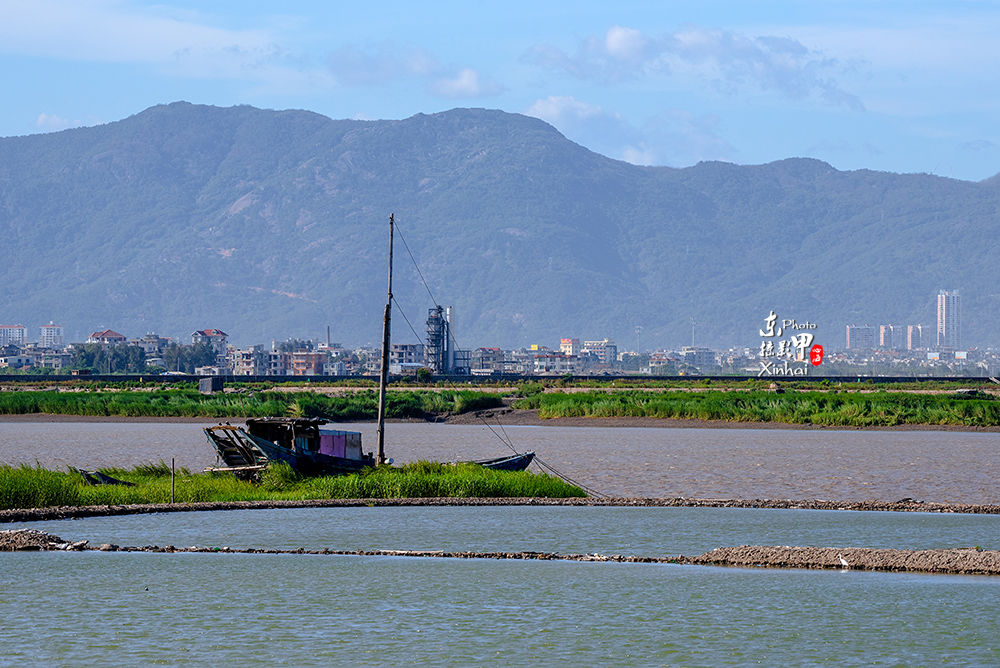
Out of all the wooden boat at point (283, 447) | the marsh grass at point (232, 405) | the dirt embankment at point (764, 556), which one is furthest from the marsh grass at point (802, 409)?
the dirt embankment at point (764, 556)

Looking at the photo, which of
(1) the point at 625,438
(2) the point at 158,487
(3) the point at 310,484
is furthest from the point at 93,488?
(1) the point at 625,438

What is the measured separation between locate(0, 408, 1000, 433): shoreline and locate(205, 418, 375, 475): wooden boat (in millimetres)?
41116

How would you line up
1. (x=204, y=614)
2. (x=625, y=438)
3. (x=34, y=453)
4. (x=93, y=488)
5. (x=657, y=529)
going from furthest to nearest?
Answer: (x=625, y=438) < (x=34, y=453) < (x=93, y=488) < (x=657, y=529) < (x=204, y=614)

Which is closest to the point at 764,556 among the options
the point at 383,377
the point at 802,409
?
the point at 383,377

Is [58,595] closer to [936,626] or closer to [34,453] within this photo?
[936,626]

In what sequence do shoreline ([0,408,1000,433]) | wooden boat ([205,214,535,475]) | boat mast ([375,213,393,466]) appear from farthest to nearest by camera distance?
1. shoreline ([0,408,1000,433])
2. boat mast ([375,213,393,466])
3. wooden boat ([205,214,535,475])

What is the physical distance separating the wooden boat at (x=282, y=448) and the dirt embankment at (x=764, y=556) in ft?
40.0

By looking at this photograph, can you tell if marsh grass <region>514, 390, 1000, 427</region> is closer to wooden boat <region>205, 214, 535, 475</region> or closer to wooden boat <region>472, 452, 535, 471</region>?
wooden boat <region>472, 452, 535, 471</region>

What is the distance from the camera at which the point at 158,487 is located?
33594 millimetres

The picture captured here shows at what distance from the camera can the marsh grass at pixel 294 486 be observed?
31.0 metres

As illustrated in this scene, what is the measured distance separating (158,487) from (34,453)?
2480cm

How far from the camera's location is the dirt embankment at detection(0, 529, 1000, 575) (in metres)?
21.2

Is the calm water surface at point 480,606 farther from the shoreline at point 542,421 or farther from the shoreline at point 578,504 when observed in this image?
the shoreline at point 542,421

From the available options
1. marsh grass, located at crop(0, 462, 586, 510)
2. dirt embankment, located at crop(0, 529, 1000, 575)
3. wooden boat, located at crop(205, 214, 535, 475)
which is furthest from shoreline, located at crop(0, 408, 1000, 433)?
dirt embankment, located at crop(0, 529, 1000, 575)
